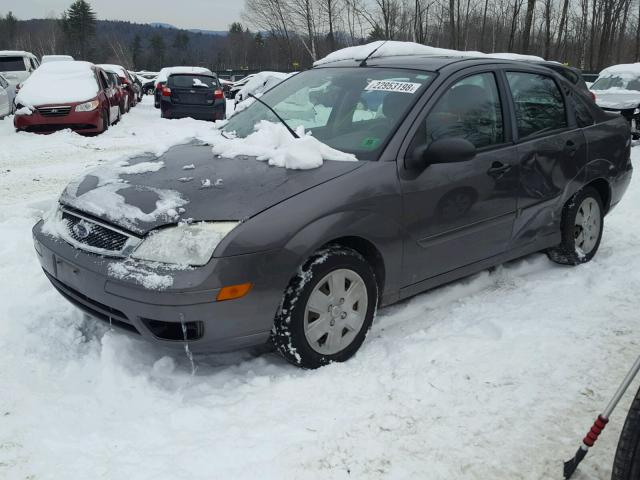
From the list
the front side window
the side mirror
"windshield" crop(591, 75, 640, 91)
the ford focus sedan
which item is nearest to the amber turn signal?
the ford focus sedan

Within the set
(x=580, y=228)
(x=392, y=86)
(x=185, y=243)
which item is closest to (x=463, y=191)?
(x=392, y=86)

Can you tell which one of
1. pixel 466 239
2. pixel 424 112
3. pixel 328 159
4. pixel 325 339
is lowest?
pixel 325 339

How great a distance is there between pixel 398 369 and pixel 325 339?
431mm

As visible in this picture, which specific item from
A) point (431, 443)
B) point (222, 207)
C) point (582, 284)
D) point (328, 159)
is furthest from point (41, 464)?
point (582, 284)

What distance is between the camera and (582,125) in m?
4.80

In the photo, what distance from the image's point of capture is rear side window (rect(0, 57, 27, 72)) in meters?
19.7

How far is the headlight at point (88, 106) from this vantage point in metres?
12.4

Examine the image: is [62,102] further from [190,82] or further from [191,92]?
[190,82]

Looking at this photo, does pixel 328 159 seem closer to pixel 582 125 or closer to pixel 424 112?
pixel 424 112

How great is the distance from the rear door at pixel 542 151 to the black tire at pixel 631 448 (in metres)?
2.46

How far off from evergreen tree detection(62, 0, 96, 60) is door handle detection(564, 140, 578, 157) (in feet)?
321

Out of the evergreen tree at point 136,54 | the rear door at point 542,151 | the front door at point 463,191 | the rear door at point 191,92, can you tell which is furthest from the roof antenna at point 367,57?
the evergreen tree at point 136,54


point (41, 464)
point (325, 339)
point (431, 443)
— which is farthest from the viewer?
point (325, 339)

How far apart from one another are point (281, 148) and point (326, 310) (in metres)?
1.03
